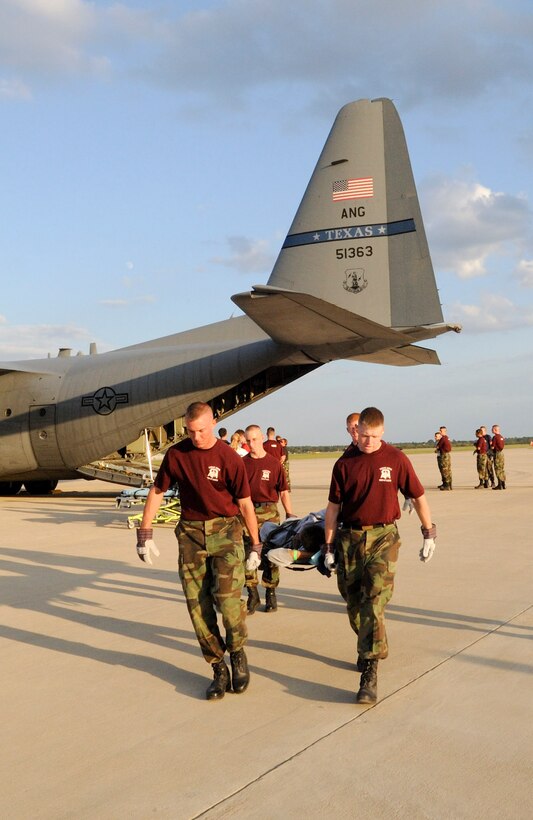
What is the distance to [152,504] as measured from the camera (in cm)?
550

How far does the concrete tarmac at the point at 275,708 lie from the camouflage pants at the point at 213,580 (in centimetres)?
37

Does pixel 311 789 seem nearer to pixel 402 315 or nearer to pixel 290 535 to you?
pixel 290 535

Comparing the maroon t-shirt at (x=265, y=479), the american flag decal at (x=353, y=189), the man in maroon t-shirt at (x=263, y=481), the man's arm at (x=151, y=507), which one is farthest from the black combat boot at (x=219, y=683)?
the american flag decal at (x=353, y=189)

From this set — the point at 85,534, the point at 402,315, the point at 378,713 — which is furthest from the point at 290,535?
the point at 402,315

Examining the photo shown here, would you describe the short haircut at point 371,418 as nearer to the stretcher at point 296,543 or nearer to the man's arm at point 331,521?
the man's arm at point 331,521

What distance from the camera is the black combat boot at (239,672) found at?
5.05 meters

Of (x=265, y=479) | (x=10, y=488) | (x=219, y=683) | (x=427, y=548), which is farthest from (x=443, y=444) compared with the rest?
(x=219, y=683)

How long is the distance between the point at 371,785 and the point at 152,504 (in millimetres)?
2624

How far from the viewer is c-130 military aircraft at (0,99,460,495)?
14.3m

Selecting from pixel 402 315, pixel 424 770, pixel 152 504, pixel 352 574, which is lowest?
pixel 424 770

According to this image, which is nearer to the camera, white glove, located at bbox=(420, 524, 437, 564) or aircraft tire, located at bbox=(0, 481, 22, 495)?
white glove, located at bbox=(420, 524, 437, 564)

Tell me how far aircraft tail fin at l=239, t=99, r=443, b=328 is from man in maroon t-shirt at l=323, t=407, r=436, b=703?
930 centimetres

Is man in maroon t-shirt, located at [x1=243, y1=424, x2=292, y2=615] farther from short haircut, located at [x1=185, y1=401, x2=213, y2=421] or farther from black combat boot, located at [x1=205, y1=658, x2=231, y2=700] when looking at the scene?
black combat boot, located at [x1=205, y1=658, x2=231, y2=700]

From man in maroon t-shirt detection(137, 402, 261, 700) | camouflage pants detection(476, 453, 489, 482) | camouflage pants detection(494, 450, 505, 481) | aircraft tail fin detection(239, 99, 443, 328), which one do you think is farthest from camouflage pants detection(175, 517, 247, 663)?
camouflage pants detection(476, 453, 489, 482)
